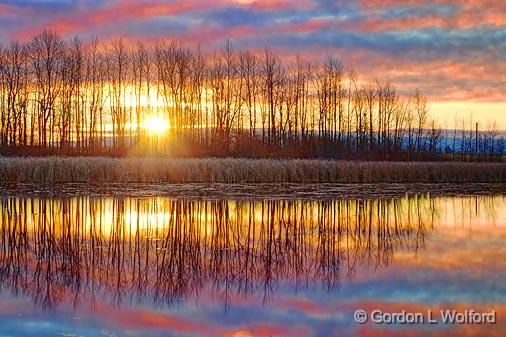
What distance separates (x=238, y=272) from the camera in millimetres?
9070

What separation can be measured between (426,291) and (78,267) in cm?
514

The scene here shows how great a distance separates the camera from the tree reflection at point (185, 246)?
8.27 metres

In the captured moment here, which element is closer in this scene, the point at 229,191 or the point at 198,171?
the point at 229,191

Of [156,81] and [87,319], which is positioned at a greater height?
[156,81]

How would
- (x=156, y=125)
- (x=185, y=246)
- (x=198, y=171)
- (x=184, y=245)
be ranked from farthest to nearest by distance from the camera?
(x=156, y=125)
(x=198, y=171)
(x=184, y=245)
(x=185, y=246)

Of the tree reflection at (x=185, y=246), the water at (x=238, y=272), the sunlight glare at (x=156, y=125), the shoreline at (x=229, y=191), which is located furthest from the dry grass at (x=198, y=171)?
the sunlight glare at (x=156, y=125)

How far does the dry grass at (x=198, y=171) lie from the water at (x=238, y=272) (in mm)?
9826

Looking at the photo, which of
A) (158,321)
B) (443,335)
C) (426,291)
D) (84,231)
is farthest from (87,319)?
(84,231)

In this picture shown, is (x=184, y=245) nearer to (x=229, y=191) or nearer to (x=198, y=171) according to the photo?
(x=229, y=191)

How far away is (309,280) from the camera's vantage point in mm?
8688

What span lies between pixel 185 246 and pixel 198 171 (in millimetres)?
16520

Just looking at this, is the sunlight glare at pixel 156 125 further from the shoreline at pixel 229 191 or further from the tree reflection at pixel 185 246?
the tree reflection at pixel 185 246

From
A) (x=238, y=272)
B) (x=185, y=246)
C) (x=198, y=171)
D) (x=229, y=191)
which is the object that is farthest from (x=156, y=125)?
(x=238, y=272)

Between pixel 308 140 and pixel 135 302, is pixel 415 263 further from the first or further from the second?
pixel 308 140
